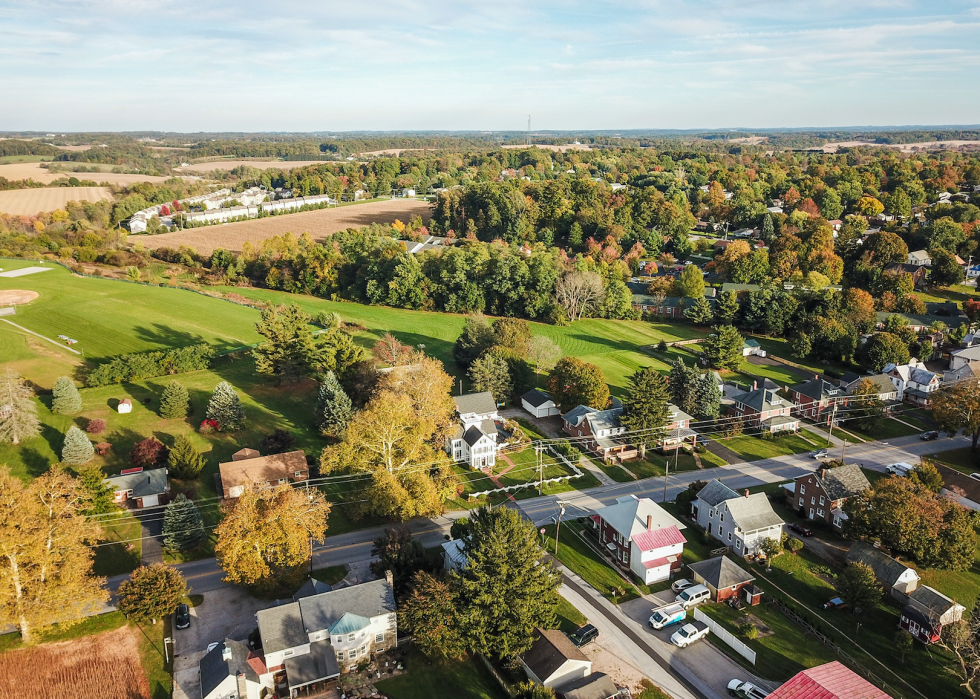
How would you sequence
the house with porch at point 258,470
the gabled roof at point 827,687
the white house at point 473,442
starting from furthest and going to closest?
the white house at point 473,442
the house with porch at point 258,470
the gabled roof at point 827,687

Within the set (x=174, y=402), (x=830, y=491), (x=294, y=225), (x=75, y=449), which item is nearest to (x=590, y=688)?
(x=830, y=491)

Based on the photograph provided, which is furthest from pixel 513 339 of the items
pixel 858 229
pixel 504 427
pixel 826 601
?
pixel 858 229

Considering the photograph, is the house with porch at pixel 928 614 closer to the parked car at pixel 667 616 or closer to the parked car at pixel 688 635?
the parked car at pixel 688 635

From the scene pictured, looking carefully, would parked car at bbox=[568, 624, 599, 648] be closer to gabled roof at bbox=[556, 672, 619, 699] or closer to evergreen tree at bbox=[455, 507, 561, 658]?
evergreen tree at bbox=[455, 507, 561, 658]

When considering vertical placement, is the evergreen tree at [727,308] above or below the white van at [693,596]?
above

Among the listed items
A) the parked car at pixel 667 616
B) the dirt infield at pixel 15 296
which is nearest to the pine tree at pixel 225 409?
the parked car at pixel 667 616

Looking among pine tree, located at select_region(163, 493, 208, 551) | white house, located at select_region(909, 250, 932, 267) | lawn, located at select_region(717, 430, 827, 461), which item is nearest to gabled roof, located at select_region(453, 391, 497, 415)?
lawn, located at select_region(717, 430, 827, 461)
